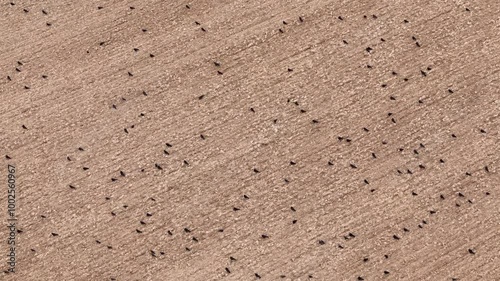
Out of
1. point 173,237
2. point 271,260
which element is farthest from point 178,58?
point 271,260

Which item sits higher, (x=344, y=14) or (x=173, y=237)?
(x=344, y=14)

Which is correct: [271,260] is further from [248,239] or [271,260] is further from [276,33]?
[276,33]

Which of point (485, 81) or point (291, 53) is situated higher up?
point (485, 81)

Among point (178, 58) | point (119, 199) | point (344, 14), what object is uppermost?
point (344, 14)

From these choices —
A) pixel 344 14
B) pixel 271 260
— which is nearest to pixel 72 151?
pixel 271 260

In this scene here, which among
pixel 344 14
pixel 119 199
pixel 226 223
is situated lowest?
pixel 119 199

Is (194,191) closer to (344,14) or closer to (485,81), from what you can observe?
(344,14)
